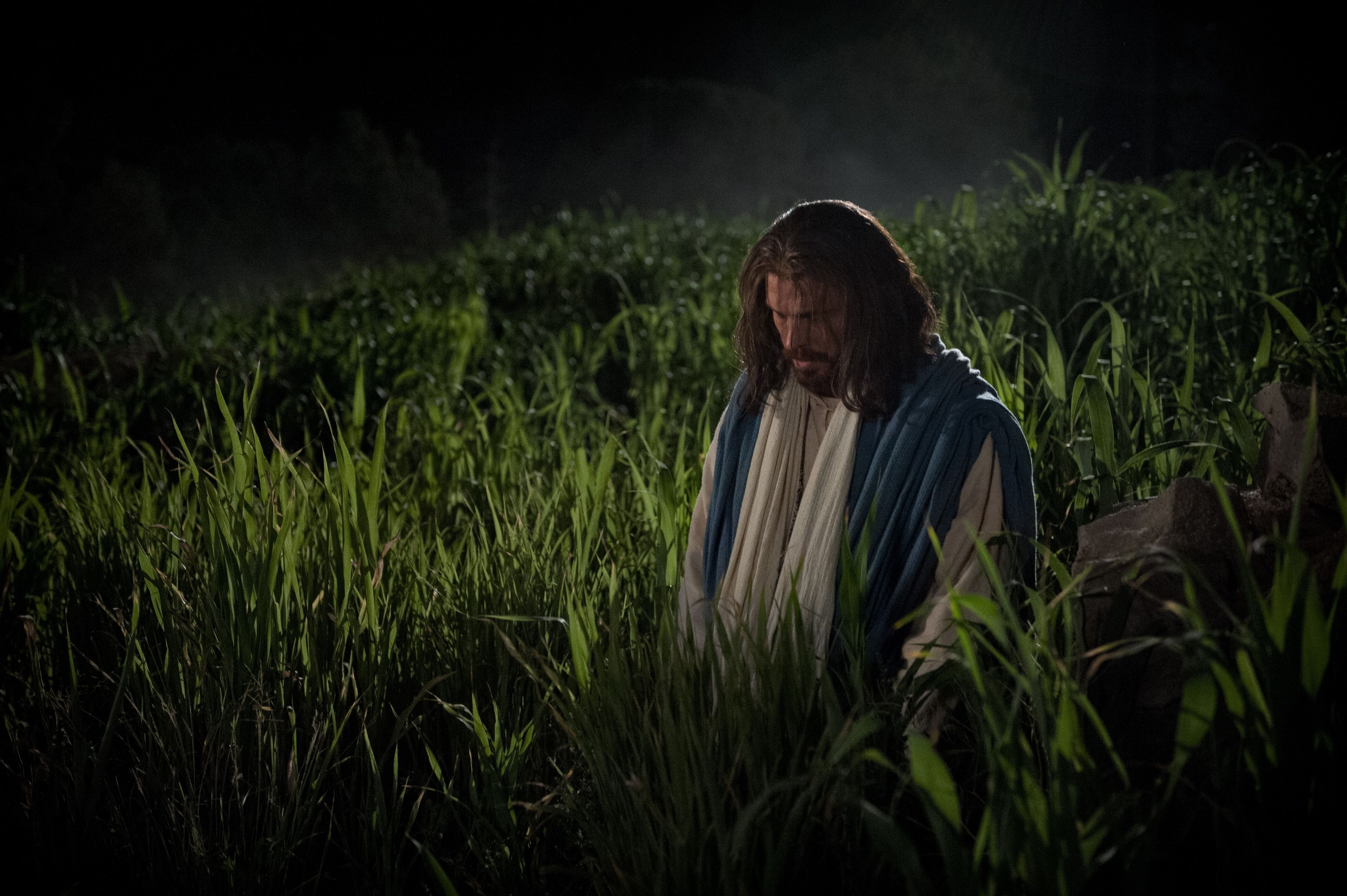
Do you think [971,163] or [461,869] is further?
[971,163]

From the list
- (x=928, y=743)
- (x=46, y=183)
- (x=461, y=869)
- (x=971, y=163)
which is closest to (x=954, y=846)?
(x=928, y=743)

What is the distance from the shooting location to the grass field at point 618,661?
86 centimetres

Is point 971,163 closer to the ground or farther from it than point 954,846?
farther from it

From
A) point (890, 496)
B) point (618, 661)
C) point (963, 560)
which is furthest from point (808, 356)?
point (618, 661)

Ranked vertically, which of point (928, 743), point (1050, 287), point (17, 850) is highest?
point (1050, 287)

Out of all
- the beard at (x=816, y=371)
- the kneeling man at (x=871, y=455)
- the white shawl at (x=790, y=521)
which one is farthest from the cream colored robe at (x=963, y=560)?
the beard at (x=816, y=371)

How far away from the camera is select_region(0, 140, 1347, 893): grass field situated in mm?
864

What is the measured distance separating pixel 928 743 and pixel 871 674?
520 millimetres

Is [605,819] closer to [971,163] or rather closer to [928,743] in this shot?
[928,743]

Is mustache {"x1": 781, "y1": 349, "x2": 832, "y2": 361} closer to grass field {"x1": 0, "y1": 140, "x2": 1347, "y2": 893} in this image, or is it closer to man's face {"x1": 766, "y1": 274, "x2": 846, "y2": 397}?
man's face {"x1": 766, "y1": 274, "x2": 846, "y2": 397}

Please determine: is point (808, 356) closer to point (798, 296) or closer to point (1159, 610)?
point (798, 296)

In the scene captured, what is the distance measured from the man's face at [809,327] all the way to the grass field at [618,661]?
0.38 m

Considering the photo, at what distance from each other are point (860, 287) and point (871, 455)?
9.3 inches

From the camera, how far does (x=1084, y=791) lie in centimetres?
89
